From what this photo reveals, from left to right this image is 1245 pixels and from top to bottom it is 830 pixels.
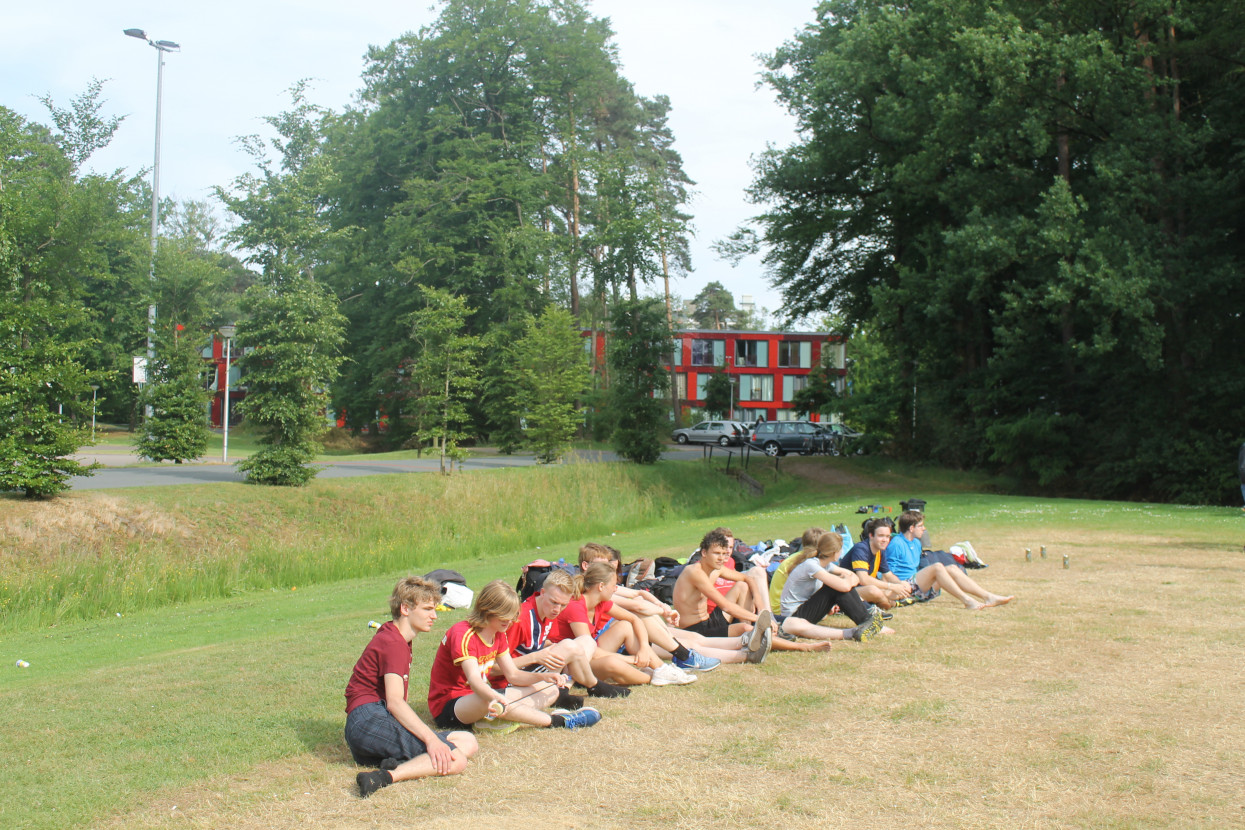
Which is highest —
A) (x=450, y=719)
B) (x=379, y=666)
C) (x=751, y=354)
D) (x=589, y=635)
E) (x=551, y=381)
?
(x=751, y=354)

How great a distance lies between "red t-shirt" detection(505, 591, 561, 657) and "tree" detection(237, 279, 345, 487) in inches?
698

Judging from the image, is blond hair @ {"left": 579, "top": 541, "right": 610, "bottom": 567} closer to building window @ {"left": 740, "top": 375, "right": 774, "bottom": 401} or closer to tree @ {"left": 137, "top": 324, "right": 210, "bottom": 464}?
tree @ {"left": 137, "top": 324, "right": 210, "bottom": 464}

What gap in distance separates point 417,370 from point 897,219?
18457 mm

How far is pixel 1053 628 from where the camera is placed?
29.4 ft

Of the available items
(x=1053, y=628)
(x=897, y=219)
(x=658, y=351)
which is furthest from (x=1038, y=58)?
(x=1053, y=628)

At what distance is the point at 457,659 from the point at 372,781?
1067 mm

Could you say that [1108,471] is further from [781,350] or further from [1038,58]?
[781,350]

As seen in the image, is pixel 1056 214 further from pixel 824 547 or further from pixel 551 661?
pixel 551 661

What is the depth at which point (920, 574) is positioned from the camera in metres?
10.6

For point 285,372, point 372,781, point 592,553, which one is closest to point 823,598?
point 592,553

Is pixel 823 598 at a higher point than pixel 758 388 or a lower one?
lower

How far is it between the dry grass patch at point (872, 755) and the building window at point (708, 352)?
7106 cm

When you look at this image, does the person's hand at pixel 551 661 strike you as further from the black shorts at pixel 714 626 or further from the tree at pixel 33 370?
the tree at pixel 33 370

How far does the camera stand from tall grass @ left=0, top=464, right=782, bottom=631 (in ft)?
49.8
